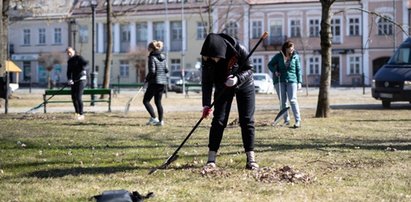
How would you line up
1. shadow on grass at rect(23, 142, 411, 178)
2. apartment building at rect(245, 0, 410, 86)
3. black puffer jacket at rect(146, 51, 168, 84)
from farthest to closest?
apartment building at rect(245, 0, 410, 86)
black puffer jacket at rect(146, 51, 168, 84)
shadow on grass at rect(23, 142, 411, 178)

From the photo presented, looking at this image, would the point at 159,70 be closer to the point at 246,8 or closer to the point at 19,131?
the point at 19,131

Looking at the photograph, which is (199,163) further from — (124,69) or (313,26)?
(124,69)

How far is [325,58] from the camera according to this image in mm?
14148

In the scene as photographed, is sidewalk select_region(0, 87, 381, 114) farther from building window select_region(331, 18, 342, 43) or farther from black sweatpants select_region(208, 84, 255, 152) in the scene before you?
building window select_region(331, 18, 342, 43)

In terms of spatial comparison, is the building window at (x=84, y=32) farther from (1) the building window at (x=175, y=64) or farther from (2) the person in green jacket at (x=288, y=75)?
(2) the person in green jacket at (x=288, y=75)

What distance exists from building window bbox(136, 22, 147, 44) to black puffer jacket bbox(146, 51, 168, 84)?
52283 mm

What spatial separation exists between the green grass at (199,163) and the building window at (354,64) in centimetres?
4721

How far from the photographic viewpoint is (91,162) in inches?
288

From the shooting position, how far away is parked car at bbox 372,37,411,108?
18500 millimetres

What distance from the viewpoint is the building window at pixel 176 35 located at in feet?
209

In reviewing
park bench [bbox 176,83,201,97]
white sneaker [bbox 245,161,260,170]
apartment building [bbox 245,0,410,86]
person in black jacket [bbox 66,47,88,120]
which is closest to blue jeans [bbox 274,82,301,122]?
person in black jacket [bbox 66,47,88,120]

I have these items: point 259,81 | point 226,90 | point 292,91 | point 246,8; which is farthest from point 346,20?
point 226,90

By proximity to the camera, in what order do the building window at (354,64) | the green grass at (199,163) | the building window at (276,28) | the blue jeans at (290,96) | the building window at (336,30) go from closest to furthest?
the green grass at (199,163) → the blue jeans at (290,96) → the building window at (354,64) → the building window at (336,30) → the building window at (276,28)

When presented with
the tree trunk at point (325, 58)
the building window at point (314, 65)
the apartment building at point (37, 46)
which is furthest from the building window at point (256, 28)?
the tree trunk at point (325, 58)
